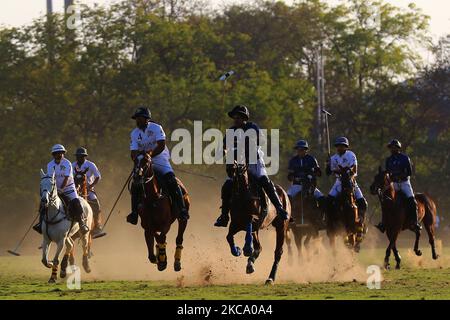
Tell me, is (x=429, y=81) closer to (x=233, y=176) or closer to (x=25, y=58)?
(x=25, y=58)

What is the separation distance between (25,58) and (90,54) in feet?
9.94

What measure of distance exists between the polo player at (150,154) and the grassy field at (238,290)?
1.46 meters

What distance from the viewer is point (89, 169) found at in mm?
31250

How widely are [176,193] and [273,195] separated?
5.69 feet

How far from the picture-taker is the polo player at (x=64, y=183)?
2712cm

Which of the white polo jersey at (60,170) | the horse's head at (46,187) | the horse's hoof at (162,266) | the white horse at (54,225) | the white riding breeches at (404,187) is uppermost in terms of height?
the white riding breeches at (404,187)

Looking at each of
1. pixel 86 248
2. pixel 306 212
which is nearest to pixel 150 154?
pixel 86 248

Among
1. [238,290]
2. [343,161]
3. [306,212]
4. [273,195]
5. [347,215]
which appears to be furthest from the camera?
[306,212]

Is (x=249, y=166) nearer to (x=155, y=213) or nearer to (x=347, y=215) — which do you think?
(x=155, y=213)

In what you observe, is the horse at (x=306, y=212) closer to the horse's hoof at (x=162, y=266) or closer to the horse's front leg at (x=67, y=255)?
the horse's front leg at (x=67, y=255)

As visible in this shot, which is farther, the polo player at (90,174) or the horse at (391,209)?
the horse at (391,209)

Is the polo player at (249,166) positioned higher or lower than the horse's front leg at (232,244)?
higher

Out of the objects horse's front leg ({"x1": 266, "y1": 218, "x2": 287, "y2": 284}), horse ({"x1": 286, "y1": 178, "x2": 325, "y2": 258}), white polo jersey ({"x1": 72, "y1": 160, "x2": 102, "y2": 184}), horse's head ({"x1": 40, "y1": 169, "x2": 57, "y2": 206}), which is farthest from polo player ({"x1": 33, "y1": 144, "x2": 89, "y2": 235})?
horse ({"x1": 286, "y1": 178, "x2": 325, "y2": 258})

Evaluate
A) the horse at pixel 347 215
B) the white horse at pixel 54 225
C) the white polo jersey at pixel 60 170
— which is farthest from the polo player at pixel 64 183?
the horse at pixel 347 215
